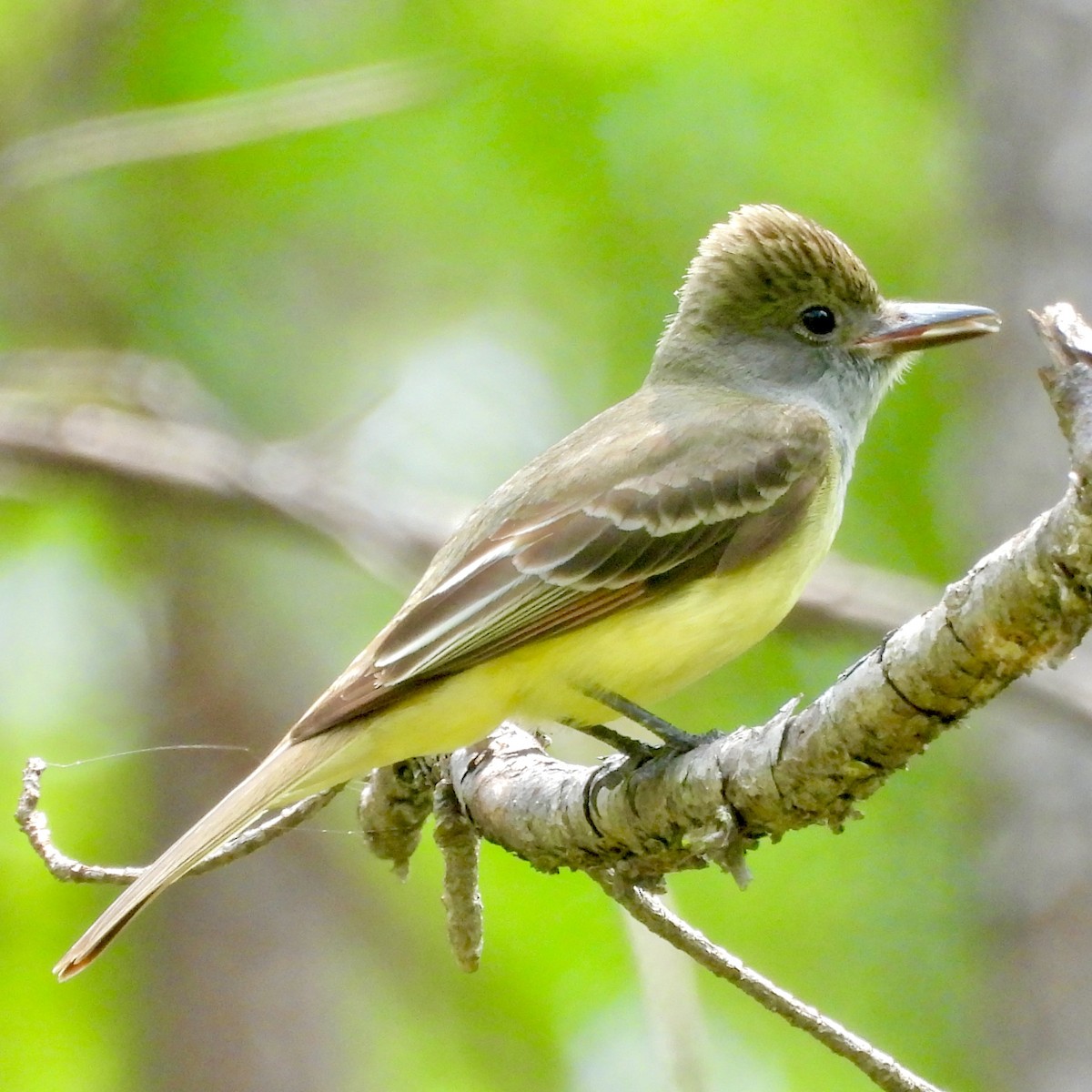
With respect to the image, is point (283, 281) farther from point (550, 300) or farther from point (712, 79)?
point (712, 79)

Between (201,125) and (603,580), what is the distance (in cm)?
244

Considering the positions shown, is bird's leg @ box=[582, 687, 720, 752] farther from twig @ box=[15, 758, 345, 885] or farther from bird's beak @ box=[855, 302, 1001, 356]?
bird's beak @ box=[855, 302, 1001, 356]

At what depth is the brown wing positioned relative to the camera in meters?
4.12

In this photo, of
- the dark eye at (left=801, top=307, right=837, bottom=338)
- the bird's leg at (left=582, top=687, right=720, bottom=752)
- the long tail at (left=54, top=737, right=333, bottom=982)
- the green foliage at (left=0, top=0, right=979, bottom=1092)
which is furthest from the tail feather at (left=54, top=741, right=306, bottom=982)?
the green foliage at (left=0, top=0, right=979, bottom=1092)

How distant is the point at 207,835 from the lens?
3.65m

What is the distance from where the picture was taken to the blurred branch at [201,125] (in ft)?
A: 17.8

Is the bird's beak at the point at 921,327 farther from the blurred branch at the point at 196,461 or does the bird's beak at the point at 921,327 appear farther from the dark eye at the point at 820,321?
Answer: the blurred branch at the point at 196,461

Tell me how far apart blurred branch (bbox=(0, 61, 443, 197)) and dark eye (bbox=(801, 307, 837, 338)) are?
63.9 inches

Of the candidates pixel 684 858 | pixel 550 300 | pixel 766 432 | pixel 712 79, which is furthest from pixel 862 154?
pixel 684 858

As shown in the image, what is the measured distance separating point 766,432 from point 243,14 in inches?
141

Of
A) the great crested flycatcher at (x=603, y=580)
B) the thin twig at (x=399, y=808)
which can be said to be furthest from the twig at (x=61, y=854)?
the thin twig at (x=399, y=808)

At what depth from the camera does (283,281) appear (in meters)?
7.91

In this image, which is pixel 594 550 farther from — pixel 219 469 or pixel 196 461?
pixel 196 461

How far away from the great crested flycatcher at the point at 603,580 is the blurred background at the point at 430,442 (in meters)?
1.01
